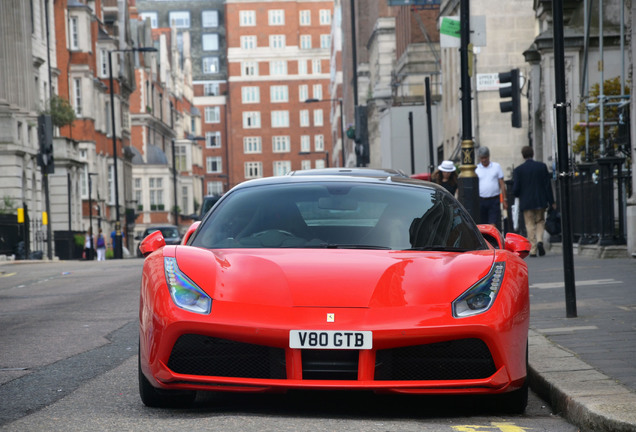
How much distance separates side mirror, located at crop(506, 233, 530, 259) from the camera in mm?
7297

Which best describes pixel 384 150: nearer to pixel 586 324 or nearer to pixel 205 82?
pixel 586 324

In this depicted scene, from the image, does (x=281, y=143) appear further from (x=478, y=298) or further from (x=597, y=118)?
(x=478, y=298)

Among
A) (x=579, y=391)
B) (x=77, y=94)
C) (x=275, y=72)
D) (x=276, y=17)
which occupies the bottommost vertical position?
(x=579, y=391)

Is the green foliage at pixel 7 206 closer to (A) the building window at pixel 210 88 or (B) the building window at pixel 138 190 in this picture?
(B) the building window at pixel 138 190

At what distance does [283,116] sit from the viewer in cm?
16512

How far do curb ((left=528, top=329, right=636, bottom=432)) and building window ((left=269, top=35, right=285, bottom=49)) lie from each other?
15660 centimetres

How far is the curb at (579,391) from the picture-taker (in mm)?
5406

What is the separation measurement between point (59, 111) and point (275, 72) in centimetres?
11114

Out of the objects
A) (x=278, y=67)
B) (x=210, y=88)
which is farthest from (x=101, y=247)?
(x=210, y=88)

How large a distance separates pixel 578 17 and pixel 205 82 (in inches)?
5594

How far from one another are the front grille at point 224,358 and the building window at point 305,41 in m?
159

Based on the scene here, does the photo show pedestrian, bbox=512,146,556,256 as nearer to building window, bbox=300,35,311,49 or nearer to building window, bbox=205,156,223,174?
building window, bbox=300,35,311,49

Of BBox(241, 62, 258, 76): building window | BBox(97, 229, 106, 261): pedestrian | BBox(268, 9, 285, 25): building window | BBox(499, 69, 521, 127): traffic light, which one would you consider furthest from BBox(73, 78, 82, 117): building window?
BBox(268, 9, 285, 25): building window

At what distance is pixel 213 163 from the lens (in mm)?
169750
